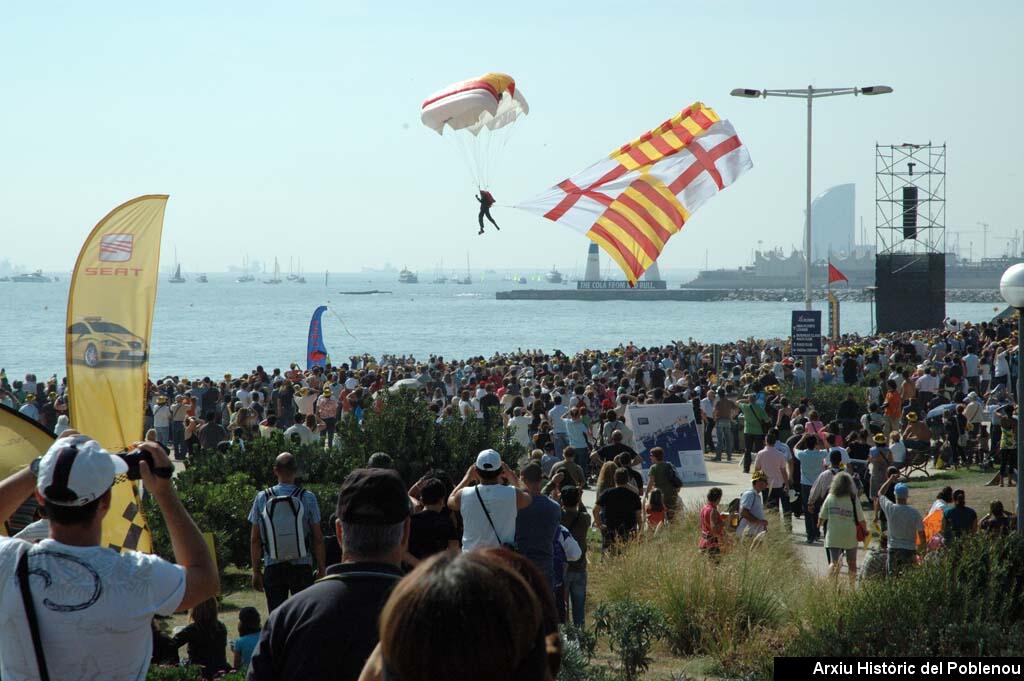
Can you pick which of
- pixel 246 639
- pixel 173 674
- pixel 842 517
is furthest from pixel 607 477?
pixel 173 674

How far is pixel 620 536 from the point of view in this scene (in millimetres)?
10633

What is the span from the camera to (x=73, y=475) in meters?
3.04

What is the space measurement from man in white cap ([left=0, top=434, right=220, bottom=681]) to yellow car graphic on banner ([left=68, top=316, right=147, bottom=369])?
19.2 ft

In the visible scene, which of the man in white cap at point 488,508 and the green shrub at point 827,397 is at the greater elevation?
the man in white cap at point 488,508

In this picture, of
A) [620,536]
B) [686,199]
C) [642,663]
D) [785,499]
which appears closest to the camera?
[642,663]

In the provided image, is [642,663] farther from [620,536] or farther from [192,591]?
[192,591]

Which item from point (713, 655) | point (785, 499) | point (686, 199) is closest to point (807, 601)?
point (713, 655)

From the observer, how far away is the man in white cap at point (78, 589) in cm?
298

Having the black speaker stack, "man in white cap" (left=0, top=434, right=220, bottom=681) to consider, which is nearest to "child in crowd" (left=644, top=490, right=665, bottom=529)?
"man in white cap" (left=0, top=434, right=220, bottom=681)

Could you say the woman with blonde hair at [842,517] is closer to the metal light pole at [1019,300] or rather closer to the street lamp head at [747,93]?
the metal light pole at [1019,300]

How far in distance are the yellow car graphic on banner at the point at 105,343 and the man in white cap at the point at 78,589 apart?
5848 mm

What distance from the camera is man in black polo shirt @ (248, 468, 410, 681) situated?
3.20 meters

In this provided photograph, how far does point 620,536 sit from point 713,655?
9.09 feet

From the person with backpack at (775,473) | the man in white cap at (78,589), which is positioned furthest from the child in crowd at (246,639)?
the person with backpack at (775,473)
